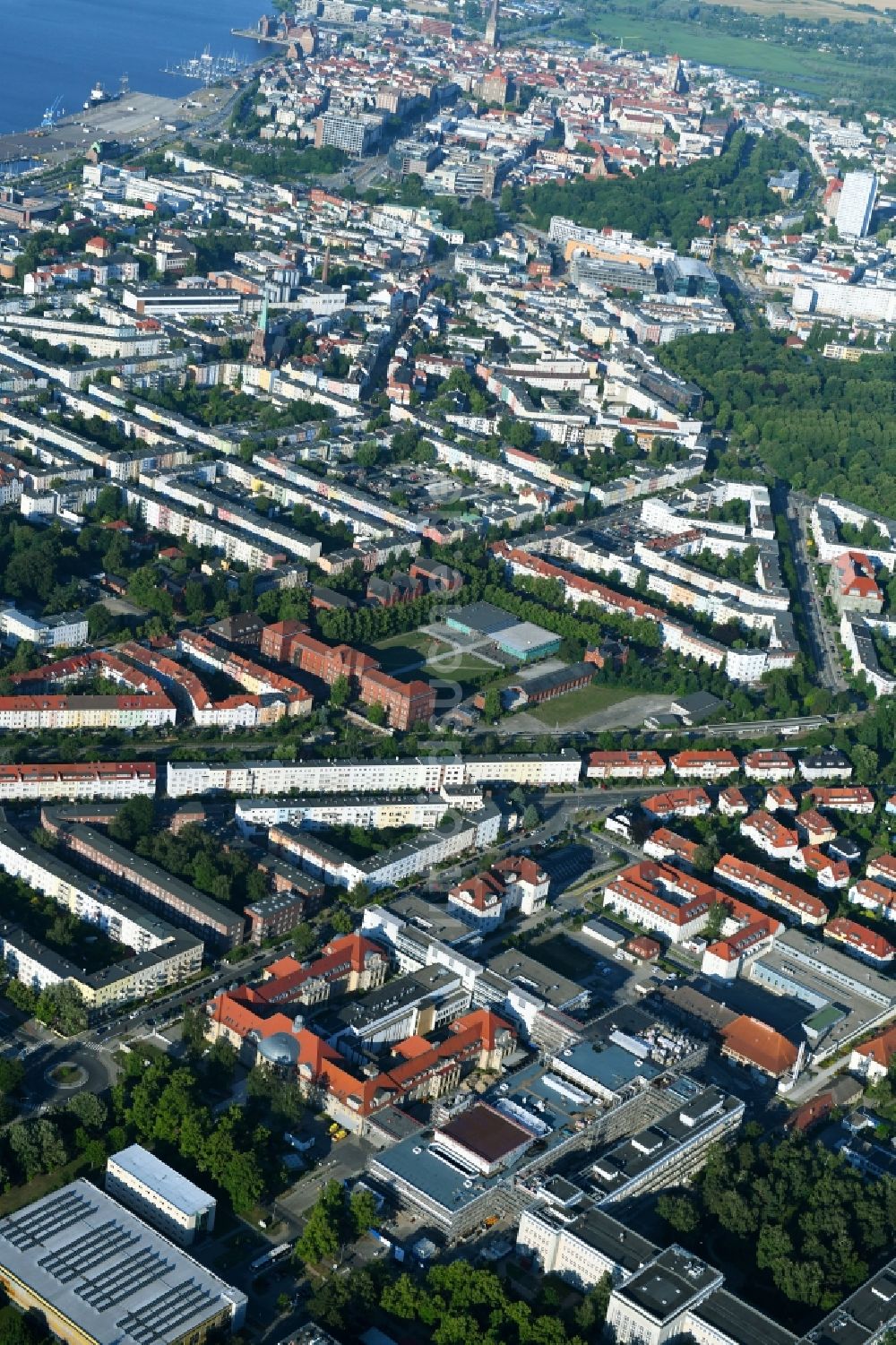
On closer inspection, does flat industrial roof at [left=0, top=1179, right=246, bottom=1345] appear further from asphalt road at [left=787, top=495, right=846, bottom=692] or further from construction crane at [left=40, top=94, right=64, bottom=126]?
construction crane at [left=40, top=94, right=64, bottom=126]

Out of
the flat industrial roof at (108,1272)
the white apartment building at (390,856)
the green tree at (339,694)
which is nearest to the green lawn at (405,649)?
the green tree at (339,694)

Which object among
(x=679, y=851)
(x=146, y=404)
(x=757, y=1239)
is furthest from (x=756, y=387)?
(x=757, y=1239)

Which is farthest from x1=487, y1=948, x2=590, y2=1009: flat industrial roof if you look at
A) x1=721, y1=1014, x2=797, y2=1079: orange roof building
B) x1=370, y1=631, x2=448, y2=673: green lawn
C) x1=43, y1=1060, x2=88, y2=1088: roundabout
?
x1=370, y1=631, x2=448, y2=673: green lawn

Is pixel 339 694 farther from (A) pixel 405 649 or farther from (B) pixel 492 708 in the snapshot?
(A) pixel 405 649

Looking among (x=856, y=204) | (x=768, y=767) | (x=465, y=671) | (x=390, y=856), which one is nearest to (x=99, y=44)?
(x=856, y=204)

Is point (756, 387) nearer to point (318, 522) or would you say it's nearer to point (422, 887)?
point (318, 522)
